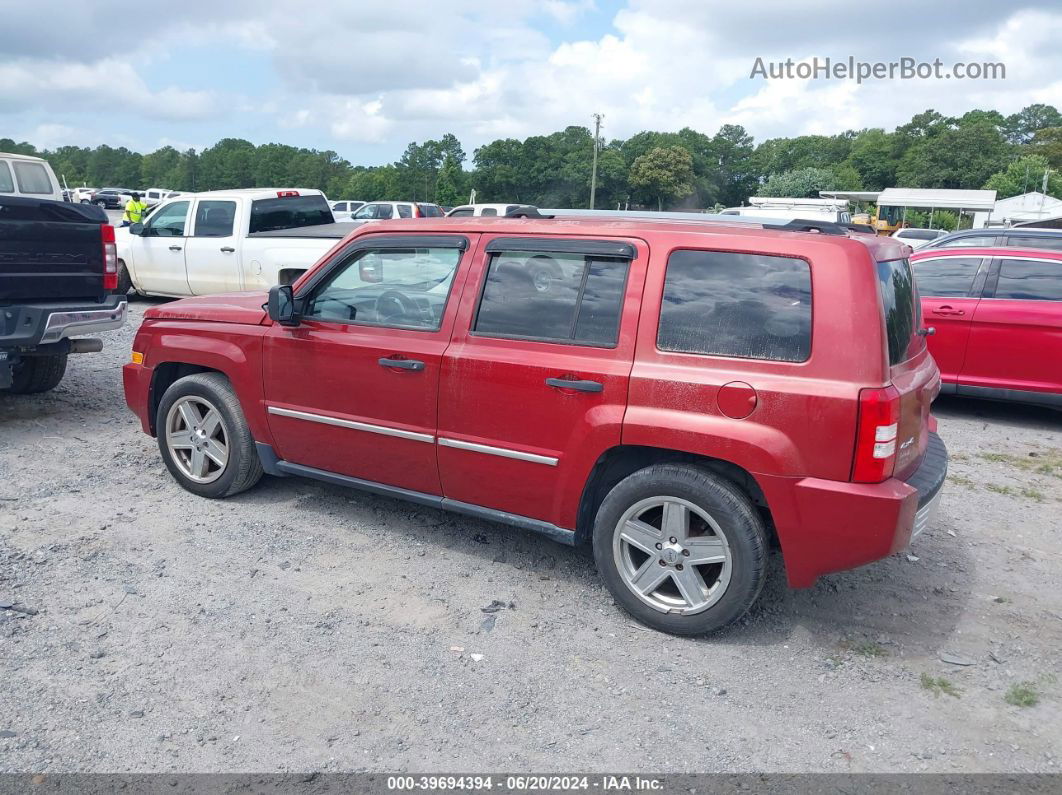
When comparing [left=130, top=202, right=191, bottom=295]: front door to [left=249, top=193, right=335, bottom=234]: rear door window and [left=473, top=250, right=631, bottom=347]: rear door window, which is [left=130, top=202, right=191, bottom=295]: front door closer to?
[left=249, top=193, right=335, bottom=234]: rear door window

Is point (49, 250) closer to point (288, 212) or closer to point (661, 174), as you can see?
point (288, 212)

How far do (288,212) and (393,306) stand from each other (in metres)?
8.69

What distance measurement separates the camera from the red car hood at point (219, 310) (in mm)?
5094

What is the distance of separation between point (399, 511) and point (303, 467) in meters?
0.66

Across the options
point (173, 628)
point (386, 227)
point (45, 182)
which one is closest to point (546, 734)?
point (173, 628)

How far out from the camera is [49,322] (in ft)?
21.7

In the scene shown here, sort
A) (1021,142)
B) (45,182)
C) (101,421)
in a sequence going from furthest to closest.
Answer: (1021,142), (45,182), (101,421)

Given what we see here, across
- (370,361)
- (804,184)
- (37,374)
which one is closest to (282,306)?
(370,361)

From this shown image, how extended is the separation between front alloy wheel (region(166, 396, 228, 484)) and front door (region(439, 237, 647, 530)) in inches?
68.0

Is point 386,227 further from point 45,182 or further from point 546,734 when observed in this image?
point 45,182

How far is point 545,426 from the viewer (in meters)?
3.99

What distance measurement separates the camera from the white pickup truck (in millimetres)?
11555

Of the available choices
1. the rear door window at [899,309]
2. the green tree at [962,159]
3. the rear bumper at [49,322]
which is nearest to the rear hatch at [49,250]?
the rear bumper at [49,322]

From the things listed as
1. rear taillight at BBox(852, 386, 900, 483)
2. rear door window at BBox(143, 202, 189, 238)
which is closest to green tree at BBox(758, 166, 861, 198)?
rear door window at BBox(143, 202, 189, 238)
